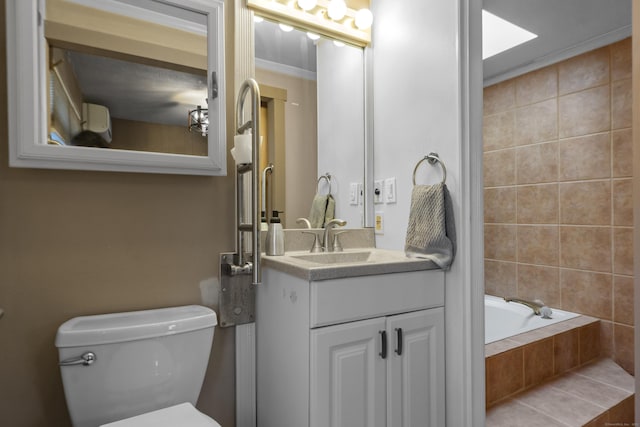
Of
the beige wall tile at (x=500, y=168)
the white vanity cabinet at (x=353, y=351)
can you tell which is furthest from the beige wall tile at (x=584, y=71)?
the white vanity cabinet at (x=353, y=351)

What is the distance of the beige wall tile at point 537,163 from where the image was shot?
2.54 m

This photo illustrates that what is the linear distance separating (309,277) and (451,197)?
67 cm

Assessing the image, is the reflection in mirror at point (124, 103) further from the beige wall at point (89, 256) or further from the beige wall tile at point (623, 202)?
the beige wall tile at point (623, 202)

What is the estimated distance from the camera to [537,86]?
104 inches

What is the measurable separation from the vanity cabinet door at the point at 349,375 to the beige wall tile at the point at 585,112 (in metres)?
2.11

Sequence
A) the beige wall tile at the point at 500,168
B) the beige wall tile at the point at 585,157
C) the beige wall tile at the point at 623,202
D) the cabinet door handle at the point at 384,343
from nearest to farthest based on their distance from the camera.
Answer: the cabinet door handle at the point at 384,343 < the beige wall tile at the point at 623,202 < the beige wall tile at the point at 585,157 < the beige wall tile at the point at 500,168

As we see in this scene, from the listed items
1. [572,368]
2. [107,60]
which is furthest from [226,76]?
[572,368]

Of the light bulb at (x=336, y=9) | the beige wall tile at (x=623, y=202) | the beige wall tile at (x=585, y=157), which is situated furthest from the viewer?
the beige wall tile at (x=585, y=157)

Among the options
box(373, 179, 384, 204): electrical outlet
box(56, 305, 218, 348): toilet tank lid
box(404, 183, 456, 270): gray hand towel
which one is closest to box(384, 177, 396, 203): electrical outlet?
box(373, 179, 384, 204): electrical outlet

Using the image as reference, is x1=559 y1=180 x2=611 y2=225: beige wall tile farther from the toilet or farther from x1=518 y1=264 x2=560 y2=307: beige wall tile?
the toilet

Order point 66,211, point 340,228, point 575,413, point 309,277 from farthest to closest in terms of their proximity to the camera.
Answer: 1. point 340,228
2. point 575,413
3. point 66,211
4. point 309,277

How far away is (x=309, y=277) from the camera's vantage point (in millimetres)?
1108

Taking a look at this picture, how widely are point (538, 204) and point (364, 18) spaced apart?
1.84 metres

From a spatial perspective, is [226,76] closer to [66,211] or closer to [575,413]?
[66,211]
